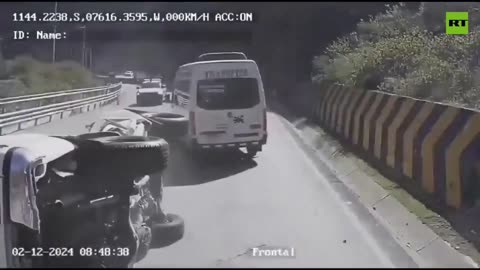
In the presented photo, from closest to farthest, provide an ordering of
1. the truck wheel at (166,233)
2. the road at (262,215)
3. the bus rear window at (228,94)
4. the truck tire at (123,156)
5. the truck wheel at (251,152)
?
the truck tire at (123,156)
the road at (262,215)
the truck wheel at (166,233)
the bus rear window at (228,94)
the truck wheel at (251,152)

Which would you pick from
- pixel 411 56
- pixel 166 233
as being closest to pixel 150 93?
pixel 166 233

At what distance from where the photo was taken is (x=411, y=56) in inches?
701

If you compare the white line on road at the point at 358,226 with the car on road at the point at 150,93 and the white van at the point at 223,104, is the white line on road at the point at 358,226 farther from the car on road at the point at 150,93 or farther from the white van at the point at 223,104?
the car on road at the point at 150,93

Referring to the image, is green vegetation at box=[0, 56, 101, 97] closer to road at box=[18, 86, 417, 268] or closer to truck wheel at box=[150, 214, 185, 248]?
road at box=[18, 86, 417, 268]

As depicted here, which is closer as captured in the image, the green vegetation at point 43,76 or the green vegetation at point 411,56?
the green vegetation at point 43,76

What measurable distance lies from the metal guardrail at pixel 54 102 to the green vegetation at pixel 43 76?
22 cm

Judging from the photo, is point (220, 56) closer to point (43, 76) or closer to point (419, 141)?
point (43, 76)

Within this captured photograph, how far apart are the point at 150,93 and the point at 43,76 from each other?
4.93ft

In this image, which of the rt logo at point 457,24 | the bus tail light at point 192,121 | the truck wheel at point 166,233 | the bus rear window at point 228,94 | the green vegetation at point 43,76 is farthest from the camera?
the rt logo at point 457,24

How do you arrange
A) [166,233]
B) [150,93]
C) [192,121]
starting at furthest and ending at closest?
[192,121]
[150,93]
[166,233]

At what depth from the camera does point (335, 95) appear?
740 inches

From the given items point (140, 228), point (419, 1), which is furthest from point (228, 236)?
point (419, 1)

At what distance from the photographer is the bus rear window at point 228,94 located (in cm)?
1180

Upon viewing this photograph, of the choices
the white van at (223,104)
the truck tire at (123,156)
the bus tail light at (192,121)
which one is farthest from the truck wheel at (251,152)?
the truck tire at (123,156)
